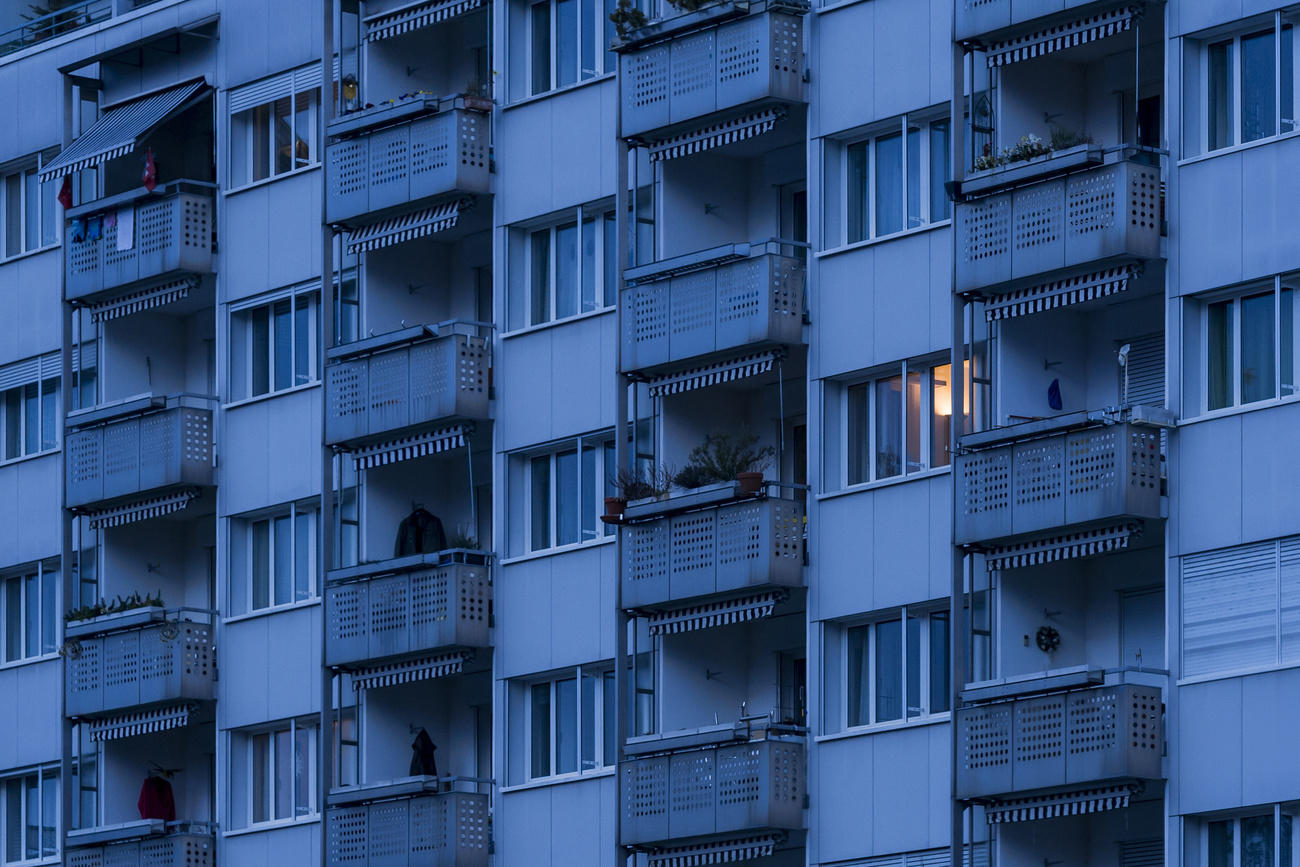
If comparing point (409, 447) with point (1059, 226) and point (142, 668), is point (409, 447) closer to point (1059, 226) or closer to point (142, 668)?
point (142, 668)

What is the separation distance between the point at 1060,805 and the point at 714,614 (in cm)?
758

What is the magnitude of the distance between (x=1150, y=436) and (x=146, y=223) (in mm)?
24214

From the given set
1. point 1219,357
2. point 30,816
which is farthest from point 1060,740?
point 30,816

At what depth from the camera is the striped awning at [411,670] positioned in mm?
61375

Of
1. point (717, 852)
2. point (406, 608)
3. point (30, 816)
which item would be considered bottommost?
point (717, 852)

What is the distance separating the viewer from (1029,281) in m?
52.7

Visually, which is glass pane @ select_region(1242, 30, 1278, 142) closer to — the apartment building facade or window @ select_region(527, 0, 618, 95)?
the apartment building facade

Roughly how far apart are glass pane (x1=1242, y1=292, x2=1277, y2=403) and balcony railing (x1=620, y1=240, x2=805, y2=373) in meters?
8.06

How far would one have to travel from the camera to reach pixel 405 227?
63.3m

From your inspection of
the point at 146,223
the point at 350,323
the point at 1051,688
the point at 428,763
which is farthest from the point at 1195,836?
the point at 146,223

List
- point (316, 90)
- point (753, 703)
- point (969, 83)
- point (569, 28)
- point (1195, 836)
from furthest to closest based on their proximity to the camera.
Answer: point (316, 90)
point (569, 28)
point (753, 703)
point (969, 83)
point (1195, 836)

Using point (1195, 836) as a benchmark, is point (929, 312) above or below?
above

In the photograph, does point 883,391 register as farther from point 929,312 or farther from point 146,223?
point 146,223

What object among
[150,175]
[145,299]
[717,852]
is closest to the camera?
[717,852]
